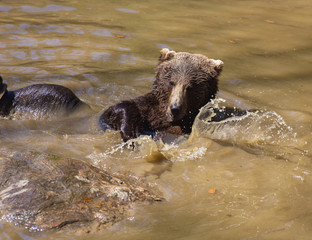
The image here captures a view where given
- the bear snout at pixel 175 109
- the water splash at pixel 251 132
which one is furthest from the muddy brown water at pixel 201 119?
the bear snout at pixel 175 109

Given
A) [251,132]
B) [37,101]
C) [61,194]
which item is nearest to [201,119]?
[251,132]

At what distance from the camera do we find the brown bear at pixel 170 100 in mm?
5527

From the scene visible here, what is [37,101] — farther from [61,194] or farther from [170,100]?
[61,194]

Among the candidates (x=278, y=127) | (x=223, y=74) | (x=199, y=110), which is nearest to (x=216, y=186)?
(x=199, y=110)

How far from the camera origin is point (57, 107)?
6.00 meters

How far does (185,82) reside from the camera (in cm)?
550

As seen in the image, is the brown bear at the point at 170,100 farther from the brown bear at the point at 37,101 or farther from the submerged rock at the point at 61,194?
the submerged rock at the point at 61,194

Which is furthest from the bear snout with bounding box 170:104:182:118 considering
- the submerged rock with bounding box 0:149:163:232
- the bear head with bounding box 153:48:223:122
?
the submerged rock with bounding box 0:149:163:232

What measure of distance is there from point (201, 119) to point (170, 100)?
19.2 inches

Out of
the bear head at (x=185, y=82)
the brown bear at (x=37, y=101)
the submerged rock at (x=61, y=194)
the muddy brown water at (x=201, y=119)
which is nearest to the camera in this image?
the submerged rock at (x=61, y=194)

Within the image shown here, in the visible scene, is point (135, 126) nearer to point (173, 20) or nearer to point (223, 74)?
point (223, 74)

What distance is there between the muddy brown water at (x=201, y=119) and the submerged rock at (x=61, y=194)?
0.36ft

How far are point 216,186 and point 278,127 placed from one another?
2022 millimetres

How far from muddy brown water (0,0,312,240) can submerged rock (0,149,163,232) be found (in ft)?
0.36
